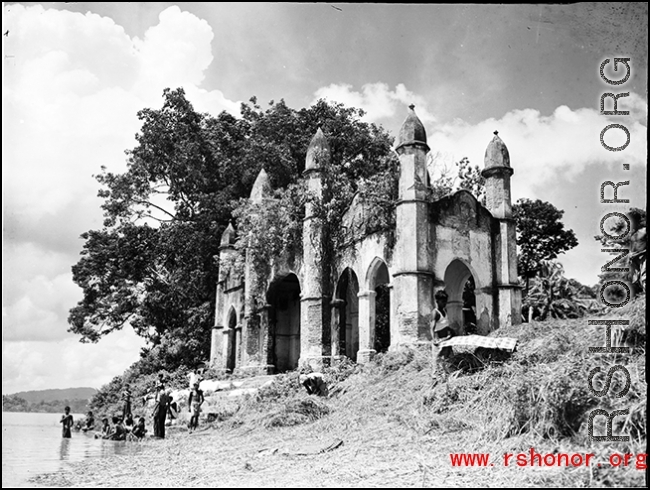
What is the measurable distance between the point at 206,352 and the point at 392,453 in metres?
21.6

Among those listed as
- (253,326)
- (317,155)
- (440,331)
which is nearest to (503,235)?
(317,155)

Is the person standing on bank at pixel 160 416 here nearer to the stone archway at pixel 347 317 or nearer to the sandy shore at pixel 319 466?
the sandy shore at pixel 319 466

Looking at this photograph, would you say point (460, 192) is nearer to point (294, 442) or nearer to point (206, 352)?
point (294, 442)

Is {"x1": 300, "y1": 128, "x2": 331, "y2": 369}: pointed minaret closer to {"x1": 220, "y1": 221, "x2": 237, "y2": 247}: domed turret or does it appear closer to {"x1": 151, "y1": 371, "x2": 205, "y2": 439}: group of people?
{"x1": 151, "y1": 371, "x2": 205, "y2": 439}: group of people

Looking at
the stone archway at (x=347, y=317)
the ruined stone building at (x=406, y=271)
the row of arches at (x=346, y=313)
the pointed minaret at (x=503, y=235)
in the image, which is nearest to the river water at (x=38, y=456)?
the ruined stone building at (x=406, y=271)

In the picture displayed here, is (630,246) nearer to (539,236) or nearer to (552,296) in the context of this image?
(552,296)

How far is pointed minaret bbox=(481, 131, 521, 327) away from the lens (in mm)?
19094

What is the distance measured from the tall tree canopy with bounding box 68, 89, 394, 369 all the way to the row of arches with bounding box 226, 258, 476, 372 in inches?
171

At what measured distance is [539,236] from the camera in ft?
117

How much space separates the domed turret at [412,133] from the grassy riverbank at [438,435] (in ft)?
20.7

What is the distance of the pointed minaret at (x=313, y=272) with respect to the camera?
20172 mm

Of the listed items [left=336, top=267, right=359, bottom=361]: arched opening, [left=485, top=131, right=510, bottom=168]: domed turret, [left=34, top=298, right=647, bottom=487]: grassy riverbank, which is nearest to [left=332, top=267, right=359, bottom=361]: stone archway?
[left=336, top=267, right=359, bottom=361]: arched opening

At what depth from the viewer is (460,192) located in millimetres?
19000

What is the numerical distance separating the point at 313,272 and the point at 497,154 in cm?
641
